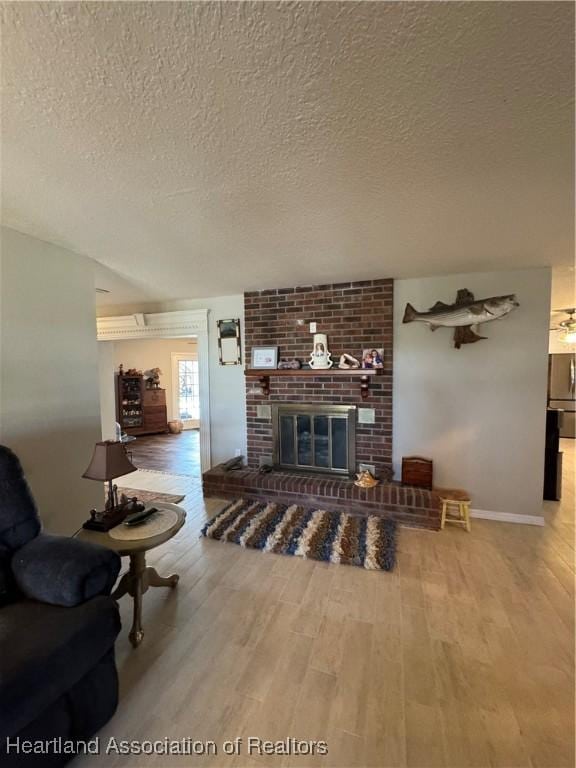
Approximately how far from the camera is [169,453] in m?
5.41

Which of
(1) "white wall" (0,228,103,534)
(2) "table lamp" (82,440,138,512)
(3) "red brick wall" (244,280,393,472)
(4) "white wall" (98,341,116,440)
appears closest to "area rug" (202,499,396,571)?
(3) "red brick wall" (244,280,393,472)

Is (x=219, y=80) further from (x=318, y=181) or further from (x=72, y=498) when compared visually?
(x=72, y=498)

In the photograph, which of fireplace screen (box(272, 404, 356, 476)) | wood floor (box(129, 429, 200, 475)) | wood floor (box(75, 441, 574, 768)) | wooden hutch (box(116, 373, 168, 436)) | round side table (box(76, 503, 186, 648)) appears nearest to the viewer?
wood floor (box(75, 441, 574, 768))

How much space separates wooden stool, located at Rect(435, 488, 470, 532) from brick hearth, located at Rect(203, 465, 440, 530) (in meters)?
0.09

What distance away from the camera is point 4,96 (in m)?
Answer: 0.95

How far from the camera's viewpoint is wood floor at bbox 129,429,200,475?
15.1 feet

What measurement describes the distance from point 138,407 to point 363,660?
6.40m

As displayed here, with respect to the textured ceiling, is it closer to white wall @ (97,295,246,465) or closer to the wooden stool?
white wall @ (97,295,246,465)

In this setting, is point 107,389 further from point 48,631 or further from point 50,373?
point 48,631

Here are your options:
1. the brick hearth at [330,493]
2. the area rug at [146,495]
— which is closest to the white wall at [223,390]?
the brick hearth at [330,493]

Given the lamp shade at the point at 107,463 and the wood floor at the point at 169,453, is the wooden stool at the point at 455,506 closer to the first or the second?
the lamp shade at the point at 107,463

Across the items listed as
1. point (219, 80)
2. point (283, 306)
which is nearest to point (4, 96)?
point (219, 80)

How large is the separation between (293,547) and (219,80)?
2582 millimetres

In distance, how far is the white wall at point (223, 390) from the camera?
12.2 feet
